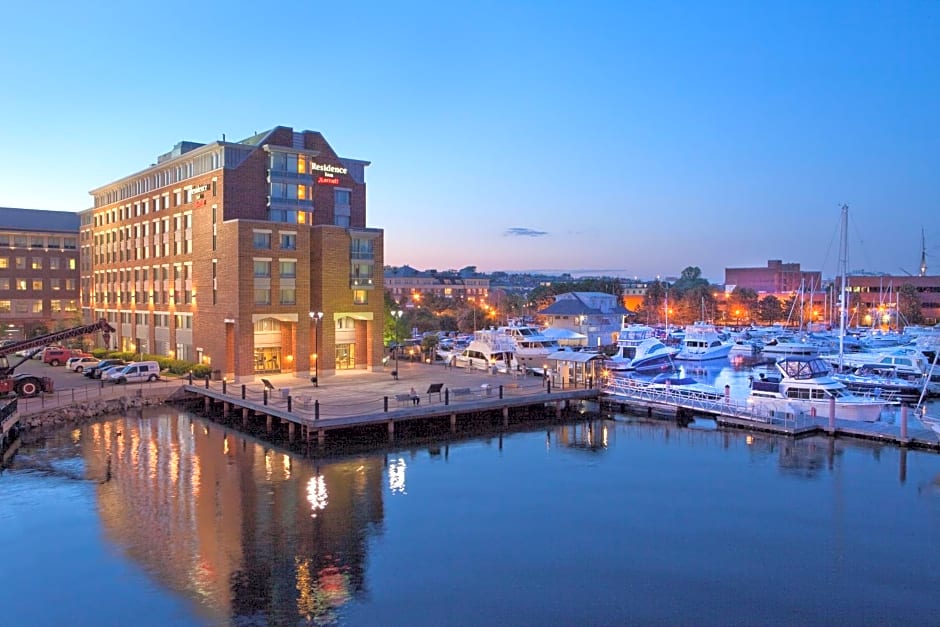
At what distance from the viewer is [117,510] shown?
25172mm

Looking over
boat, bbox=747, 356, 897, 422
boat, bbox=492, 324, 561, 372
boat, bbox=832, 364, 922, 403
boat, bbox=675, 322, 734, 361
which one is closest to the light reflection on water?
boat, bbox=747, 356, 897, 422

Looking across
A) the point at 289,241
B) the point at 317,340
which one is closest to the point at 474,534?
the point at 317,340

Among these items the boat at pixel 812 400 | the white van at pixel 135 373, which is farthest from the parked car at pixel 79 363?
the boat at pixel 812 400

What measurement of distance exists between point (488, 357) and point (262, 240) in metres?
21.1

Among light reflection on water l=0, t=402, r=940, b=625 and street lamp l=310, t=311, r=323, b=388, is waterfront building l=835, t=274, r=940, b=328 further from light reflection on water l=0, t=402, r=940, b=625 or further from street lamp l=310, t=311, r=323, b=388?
light reflection on water l=0, t=402, r=940, b=625

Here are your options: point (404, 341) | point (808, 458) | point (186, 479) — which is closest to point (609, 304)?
point (404, 341)

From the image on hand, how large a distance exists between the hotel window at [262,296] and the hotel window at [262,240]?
309cm

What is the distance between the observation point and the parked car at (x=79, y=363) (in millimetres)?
59375

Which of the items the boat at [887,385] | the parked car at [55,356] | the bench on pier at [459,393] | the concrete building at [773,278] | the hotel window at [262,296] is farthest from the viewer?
the concrete building at [773,278]

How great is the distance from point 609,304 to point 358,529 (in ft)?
276

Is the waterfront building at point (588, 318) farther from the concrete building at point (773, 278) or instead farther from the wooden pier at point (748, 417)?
the concrete building at point (773, 278)

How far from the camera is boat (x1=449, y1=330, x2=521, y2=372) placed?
59625 millimetres

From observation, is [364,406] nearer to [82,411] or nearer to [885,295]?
[82,411]

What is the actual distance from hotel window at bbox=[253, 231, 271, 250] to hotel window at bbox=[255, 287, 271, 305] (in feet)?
10.2
